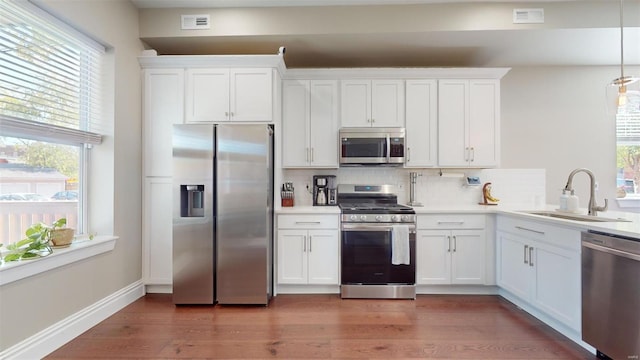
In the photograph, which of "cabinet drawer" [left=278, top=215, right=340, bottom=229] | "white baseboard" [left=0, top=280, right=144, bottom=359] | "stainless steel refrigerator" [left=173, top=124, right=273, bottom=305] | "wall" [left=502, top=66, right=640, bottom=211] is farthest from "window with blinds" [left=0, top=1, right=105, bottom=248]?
"wall" [left=502, top=66, right=640, bottom=211]

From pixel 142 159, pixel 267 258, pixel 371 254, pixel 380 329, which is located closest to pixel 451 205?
pixel 371 254

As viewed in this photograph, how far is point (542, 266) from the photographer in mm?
2355

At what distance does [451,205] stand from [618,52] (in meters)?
2.51

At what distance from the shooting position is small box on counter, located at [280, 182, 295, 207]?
3330mm

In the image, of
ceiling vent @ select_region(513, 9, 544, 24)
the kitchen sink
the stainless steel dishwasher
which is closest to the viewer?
the stainless steel dishwasher

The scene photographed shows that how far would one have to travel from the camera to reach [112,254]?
8.58ft

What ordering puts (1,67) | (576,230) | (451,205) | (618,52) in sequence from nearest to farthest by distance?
(1,67)
(576,230)
(618,52)
(451,205)

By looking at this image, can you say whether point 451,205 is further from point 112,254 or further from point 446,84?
point 112,254

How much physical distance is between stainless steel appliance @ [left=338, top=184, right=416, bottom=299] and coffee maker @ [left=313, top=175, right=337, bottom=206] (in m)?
0.58

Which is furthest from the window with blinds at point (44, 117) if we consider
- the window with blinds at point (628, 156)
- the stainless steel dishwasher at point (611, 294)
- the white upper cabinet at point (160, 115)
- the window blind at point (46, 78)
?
the window with blinds at point (628, 156)

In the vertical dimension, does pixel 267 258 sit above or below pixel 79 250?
below

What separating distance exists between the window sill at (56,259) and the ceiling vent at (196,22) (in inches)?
85.2

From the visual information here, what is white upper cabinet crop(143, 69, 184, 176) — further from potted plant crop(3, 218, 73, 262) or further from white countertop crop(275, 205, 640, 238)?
white countertop crop(275, 205, 640, 238)

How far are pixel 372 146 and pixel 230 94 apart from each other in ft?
5.29
